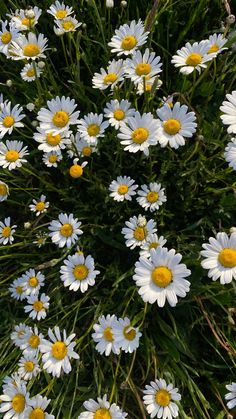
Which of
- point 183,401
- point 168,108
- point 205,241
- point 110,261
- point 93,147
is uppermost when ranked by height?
point 168,108

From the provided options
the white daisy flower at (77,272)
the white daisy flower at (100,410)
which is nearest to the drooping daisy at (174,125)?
the white daisy flower at (77,272)

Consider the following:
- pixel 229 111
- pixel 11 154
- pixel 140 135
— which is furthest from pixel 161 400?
pixel 11 154

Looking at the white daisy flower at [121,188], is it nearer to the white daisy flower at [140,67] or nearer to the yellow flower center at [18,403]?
the white daisy flower at [140,67]

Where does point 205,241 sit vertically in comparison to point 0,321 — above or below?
above

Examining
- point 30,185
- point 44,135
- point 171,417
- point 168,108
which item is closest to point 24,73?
point 44,135

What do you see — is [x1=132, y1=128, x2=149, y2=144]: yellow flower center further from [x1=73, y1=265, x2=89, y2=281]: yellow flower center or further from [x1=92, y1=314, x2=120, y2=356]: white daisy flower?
[x1=92, y1=314, x2=120, y2=356]: white daisy flower

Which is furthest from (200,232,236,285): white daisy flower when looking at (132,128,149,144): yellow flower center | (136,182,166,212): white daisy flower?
(132,128,149,144): yellow flower center

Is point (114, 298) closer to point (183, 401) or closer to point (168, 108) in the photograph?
point (183, 401)
